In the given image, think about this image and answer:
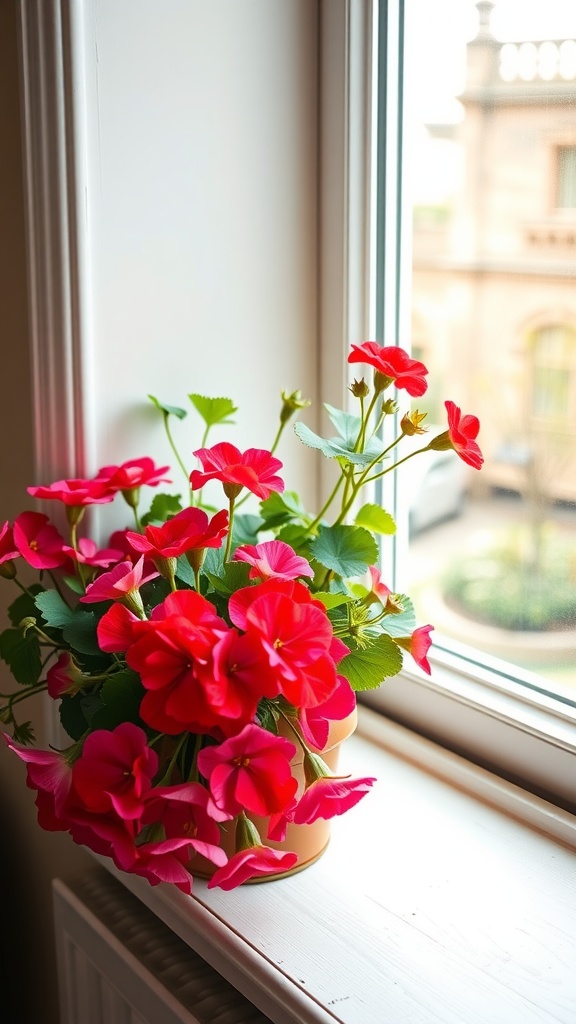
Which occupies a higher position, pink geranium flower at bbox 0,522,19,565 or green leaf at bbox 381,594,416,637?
pink geranium flower at bbox 0,522,19,565

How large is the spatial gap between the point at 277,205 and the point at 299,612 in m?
0.60

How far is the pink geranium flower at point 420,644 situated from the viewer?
0.84 meters

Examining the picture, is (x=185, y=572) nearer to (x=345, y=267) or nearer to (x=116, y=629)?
(x=116, y=629)

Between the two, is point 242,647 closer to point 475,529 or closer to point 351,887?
point 351,887

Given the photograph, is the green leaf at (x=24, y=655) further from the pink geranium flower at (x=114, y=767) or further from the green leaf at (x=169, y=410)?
the green leaf at (x=169, y=410)

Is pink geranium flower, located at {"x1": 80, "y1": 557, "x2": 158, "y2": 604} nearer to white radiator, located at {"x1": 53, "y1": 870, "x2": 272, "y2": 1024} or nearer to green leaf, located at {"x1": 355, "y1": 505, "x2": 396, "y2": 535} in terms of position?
green leaf, located at {"x1": 355, "y1": 505, "x2": 396, "y2": 535}

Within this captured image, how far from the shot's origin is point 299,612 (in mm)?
723

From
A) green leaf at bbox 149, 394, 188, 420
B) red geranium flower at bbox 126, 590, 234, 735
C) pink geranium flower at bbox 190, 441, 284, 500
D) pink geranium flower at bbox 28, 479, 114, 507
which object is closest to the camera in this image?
red geranium flower at bbox 126, 590, 234, 735

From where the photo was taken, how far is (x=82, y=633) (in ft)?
2.82

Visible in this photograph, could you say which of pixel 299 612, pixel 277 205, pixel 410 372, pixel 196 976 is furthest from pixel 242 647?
→ pixel 277 205

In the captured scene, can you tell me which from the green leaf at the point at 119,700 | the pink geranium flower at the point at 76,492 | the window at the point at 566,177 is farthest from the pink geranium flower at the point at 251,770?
the window at the point at 566,177

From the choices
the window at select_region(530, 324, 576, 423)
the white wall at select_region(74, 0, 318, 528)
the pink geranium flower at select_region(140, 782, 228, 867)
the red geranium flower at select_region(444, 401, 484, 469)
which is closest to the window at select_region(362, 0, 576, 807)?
the window at select_region(530, 324, 576, 423)

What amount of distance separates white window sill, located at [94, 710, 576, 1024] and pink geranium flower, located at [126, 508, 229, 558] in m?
0.34

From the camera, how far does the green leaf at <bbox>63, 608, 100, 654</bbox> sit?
0.85 meters
